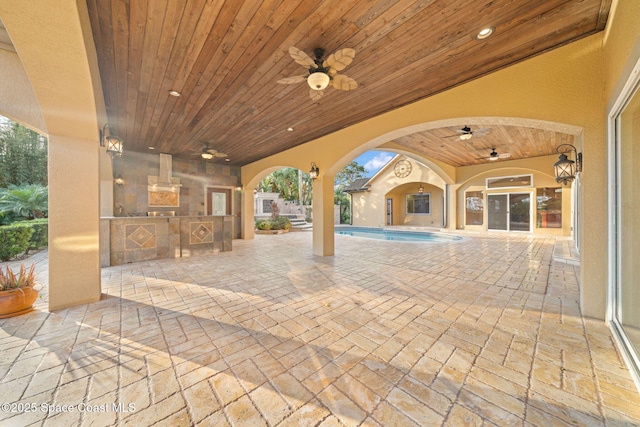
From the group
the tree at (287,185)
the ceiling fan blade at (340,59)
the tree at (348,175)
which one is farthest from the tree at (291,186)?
the ceiling fan blade at (340,59)

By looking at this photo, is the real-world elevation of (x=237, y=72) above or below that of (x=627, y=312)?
above

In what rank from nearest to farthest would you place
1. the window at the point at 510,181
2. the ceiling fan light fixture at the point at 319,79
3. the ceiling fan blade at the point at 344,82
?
the ceiling fan light fixture at the point at 319,79 < the ceiling fan blade at the point at 344,82 < the window at the point at 510,181

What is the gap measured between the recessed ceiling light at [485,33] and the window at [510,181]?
425 inches

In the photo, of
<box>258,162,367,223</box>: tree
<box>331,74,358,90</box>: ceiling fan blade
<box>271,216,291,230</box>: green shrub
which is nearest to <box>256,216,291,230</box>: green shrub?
<box>271,216,291,230</box>: green shrub

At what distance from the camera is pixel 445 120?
12.6ft

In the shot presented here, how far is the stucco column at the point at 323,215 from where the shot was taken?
6.20m

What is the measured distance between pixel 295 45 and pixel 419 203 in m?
14.6

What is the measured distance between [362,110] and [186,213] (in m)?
7.78

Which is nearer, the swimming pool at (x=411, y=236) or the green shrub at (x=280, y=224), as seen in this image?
the swimming pool at (x=411, y=236)

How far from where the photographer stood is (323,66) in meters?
2.68

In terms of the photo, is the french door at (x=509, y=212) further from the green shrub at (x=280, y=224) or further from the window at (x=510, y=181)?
the green shrub at (x=280, y=224)

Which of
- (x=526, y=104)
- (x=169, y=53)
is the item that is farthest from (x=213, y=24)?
(x=526, y=104)

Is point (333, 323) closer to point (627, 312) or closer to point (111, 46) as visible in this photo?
point (627, 312)

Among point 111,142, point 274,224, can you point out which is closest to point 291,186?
point 274,224
